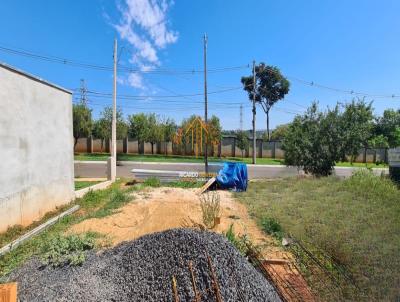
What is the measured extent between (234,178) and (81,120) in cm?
2000

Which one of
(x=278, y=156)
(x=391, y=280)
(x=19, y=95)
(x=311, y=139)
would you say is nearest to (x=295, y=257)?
(x=391, y=280)

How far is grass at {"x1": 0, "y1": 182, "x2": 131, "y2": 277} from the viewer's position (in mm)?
5166

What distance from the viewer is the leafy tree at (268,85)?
3594 centimetres

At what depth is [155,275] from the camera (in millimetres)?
3922

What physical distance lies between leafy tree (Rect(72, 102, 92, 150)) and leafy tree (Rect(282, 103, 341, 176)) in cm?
1988

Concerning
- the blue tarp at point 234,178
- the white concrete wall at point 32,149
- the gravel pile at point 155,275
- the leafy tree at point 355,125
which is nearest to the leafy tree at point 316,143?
the leafy tree at point 355,125

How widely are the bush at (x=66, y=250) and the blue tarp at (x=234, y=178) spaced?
7.97 meters

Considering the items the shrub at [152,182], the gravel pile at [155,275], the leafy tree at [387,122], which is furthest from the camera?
the leafy tree at [387,122]

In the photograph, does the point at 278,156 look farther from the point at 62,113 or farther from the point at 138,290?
the point at 138,290

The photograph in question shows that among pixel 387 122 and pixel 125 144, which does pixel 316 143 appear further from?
pixel 387 122

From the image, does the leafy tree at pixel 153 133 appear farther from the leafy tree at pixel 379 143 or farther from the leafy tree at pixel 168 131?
the leafy tree at pixel 379 143

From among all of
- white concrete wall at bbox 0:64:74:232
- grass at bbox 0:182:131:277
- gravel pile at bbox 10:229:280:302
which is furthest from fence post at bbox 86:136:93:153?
gravel pile at bbox 10:229:280:302

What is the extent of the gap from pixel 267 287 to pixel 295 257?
5.01 feet

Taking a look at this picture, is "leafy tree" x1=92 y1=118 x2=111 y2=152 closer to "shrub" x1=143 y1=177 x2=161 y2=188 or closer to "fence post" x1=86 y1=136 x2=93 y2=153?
"fence post" x1=86 y1=136 x2=93 y2=153
